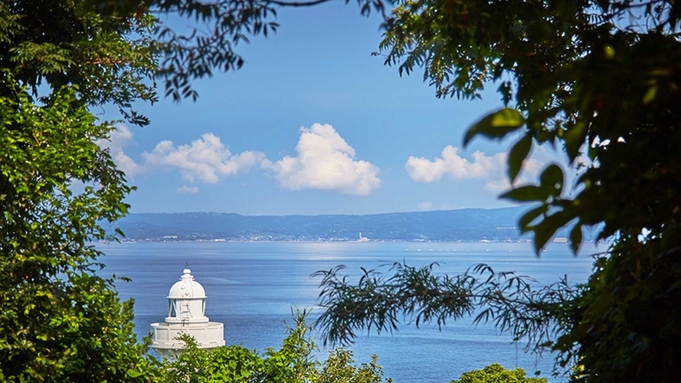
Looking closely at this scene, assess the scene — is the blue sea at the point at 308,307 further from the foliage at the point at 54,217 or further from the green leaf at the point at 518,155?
the green leaf at the point at 518,155

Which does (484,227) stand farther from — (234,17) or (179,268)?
(234,17)

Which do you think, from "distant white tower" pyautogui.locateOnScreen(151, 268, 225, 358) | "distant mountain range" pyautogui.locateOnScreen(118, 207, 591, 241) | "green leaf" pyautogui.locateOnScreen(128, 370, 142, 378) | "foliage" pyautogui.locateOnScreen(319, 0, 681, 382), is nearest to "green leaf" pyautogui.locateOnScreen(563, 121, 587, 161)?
"foliage" pyautogui.locateOnScreen(319, 0, 681, 382)

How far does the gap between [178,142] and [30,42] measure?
2157 inches

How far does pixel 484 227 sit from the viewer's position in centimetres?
4472

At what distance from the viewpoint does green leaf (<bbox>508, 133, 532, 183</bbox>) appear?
501 mm

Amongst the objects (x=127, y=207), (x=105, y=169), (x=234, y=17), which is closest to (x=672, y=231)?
(x=234, y=17)

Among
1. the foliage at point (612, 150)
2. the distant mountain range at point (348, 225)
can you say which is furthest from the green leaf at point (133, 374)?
the distant mountain range at point (348, 225)

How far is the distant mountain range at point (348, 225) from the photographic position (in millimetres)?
44219

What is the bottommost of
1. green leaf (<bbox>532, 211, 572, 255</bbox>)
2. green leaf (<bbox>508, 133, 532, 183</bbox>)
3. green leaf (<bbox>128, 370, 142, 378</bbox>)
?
green leaf (<bbox>128, 370, 142, 378</bbox>)

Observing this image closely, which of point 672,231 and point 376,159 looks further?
point 376,159

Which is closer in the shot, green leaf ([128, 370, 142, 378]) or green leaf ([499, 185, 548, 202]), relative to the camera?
green leaf ([499, 185, 548, 202])

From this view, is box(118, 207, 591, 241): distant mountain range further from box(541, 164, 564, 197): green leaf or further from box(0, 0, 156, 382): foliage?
box(541, 164, 564, 197): green leaf

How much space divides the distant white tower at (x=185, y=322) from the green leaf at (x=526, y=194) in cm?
1176

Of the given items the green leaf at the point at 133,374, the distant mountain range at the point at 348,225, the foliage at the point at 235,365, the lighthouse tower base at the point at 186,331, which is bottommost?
the lighthouse tower base at the point at 186,331
